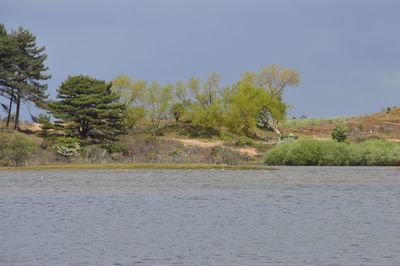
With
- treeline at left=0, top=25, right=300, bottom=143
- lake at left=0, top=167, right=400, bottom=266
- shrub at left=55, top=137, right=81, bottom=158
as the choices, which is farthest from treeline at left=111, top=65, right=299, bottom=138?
lake at left=0, top=167, right=400, bottom=266

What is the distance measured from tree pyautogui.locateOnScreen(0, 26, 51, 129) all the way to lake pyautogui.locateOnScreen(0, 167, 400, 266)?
39356mm

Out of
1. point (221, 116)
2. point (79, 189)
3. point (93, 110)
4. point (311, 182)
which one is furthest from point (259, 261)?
point (221, 116)

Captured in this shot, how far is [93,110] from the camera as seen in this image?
72.5m

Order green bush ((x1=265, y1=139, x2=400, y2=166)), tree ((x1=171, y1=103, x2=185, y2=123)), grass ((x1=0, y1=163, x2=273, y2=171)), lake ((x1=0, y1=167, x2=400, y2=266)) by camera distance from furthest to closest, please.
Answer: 1. tree ((x1=171, y1=103, x2=185, y2=123))
2. green bush ((x1=265, y1=139, x2=400, y2=166))
3. grass ((x1=0, y1=163, x2=273, y2=171))
4. lake ((x1=0, y1=167, x2=400, y2=266))

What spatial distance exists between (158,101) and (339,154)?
4192cm

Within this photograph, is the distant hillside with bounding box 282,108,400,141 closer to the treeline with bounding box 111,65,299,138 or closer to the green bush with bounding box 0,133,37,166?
the treeline with bounding box 111,65,299,138

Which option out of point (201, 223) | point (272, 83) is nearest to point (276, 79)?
point (272, 83)

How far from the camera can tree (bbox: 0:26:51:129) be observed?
260 feet

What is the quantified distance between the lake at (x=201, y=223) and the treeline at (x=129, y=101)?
104 ft

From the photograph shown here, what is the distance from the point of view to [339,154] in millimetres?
63375

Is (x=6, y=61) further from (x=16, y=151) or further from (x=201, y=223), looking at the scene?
(x=201, y=223)

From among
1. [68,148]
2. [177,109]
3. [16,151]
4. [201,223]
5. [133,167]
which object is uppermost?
[177,109]

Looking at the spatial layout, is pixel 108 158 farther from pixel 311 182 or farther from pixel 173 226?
pixel 173 226

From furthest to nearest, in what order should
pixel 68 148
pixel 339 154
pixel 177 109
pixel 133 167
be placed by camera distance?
pixel 177 109, pixel 68 148, pixel 339 154, pixel 133 167
